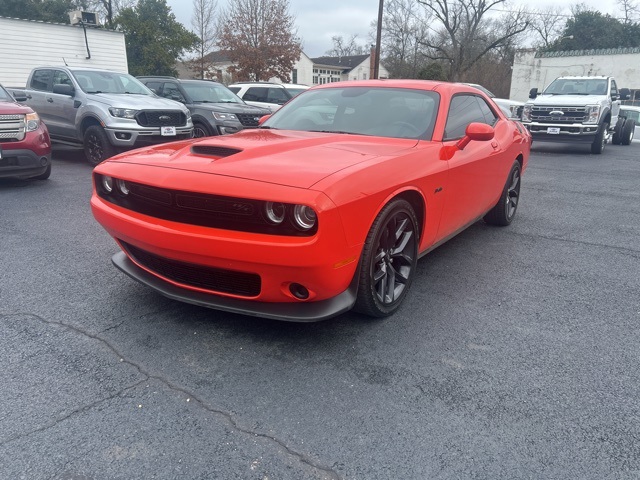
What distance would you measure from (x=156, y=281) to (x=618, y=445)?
8.08 ft

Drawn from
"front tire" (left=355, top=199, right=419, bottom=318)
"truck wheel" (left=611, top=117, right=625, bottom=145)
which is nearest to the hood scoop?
"front tire" (left=355, top=199, right=419, bottom=318)

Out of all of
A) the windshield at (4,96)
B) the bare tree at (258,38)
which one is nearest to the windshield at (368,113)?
the windshield at (4,96)

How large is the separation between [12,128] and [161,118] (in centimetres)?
252

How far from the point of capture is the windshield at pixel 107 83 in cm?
929

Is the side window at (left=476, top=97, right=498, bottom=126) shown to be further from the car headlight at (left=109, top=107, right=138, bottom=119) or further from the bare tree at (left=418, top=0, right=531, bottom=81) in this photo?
the bare tree at (left=418, top=0, right=531, bottom=81)

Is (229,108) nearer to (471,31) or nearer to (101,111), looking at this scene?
(101,111)

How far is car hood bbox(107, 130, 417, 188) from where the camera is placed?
2598 millimetres

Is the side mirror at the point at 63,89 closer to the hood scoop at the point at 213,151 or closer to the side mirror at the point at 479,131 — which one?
the hood scoop at the point at 213,151

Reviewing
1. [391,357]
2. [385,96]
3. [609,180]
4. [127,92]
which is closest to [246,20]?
[127,92]

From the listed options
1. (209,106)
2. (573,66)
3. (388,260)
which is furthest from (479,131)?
(573,66)

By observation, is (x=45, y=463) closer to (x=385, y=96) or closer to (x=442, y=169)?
(x=442, y=169)

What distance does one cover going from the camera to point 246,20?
30.8 m

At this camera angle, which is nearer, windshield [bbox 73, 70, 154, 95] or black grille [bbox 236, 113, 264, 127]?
windshield [bbox 73, 70, 154, 95]

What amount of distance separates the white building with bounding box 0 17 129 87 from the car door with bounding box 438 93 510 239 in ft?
54.2
